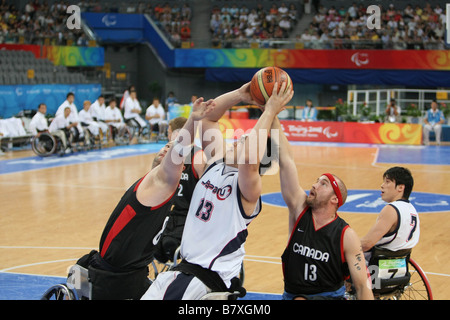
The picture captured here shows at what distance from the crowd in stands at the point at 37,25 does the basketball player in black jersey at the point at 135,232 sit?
25.6 meters

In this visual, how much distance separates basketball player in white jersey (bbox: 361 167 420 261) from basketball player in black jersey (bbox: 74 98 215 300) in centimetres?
196

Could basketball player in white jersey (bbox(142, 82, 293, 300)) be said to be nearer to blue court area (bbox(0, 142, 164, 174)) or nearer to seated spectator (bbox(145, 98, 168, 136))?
blue court area (bbox(0, 142, 164, 174))

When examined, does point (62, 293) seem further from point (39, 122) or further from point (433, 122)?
point (433, 122)

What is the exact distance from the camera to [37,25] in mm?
31484

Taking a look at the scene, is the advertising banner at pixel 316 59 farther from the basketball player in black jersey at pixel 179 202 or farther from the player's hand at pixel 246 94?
the player's hand at pixel 246 94

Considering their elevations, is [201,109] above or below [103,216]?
above

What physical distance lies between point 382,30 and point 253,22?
6648 millimetres

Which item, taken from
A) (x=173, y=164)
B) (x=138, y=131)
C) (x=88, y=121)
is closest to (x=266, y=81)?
(x=173, y=164)

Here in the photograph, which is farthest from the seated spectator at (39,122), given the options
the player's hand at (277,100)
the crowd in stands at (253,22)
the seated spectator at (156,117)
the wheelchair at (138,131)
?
the player's hand at (277,100)

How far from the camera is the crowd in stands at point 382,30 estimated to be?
29006 millimetres

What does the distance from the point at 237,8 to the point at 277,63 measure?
18.9ft

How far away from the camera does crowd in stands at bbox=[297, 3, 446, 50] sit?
95.2ft

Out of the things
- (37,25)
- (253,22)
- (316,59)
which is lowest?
(316,59)

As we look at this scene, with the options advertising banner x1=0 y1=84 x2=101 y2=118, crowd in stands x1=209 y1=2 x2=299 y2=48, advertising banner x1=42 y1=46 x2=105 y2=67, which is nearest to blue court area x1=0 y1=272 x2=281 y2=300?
advertising banner x1=0 y1=84 x2=101 y2=118
